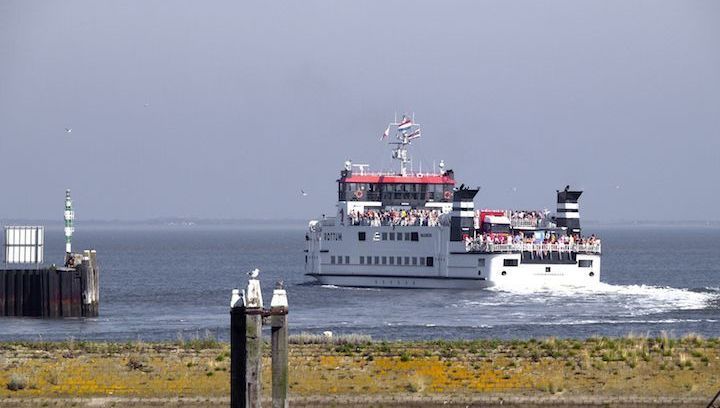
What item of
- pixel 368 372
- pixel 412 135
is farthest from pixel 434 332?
pixel 412 135

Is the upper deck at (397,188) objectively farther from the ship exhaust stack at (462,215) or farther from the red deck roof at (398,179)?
the ship exhaust stack at (462,215)

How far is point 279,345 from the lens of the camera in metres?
27.2

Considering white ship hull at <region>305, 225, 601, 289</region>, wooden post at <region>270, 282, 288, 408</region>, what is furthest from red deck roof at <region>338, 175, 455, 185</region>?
wooden post at <region>270, 282, 288, 408</region>

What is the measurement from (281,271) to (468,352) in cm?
8307

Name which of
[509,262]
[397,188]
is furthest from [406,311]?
[397,188]

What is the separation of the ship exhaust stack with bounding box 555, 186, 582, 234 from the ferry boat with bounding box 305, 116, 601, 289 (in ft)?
0.17

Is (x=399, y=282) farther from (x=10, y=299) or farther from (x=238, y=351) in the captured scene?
(x=238, y=351)

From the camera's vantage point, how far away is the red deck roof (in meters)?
91.8

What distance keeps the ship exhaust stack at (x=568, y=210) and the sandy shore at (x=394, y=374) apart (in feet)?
151

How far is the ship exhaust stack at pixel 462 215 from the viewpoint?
3250 inches

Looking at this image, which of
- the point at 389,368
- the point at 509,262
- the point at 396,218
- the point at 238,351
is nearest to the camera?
the point at 238,351

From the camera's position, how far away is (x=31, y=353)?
39.0 meters

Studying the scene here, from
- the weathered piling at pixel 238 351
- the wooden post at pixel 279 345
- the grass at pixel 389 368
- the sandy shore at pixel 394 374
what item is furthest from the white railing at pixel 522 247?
the weathered piling at pixel 238 351

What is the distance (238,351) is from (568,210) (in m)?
60.9
